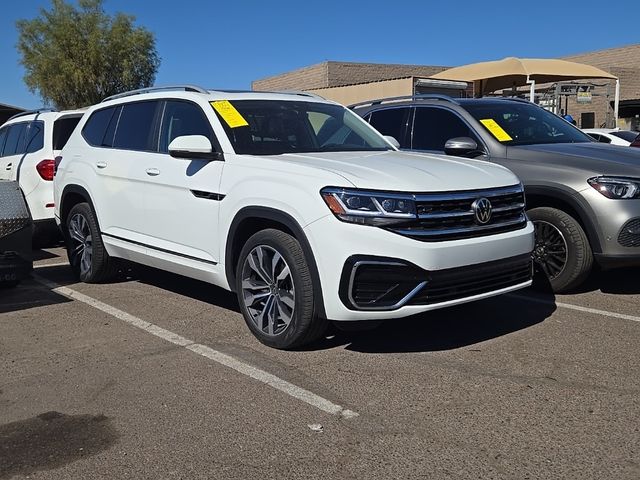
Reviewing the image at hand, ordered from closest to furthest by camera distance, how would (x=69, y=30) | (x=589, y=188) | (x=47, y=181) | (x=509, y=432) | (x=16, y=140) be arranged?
(x=509, y=432), (x=589, y=188), (x=47, y=181), (x=16, y=140), (x=69, y=30)

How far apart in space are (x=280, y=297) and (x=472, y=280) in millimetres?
1257

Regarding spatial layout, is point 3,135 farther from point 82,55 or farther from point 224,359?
point 82,55

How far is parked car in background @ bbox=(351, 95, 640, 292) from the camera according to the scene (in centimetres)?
567

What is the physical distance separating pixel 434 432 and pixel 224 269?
2155mm

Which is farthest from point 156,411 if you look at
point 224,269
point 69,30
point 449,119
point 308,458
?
point 69,30

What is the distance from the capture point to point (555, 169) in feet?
19.8

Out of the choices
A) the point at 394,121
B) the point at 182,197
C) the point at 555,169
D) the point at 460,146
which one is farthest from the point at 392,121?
the point at 182,197

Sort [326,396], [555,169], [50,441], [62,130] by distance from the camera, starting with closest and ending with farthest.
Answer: [50,441]
[326,396]
[555,169]
[62,130]

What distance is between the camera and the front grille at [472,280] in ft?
13.8

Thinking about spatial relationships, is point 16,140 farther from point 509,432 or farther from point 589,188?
point 509,432

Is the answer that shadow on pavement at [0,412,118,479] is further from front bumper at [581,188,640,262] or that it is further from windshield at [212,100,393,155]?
front bumper at [581,188,640,262]

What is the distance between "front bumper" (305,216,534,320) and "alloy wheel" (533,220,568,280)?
1942 millimetres

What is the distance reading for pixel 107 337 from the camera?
202 inches

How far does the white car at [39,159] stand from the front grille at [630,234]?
6217 mm
